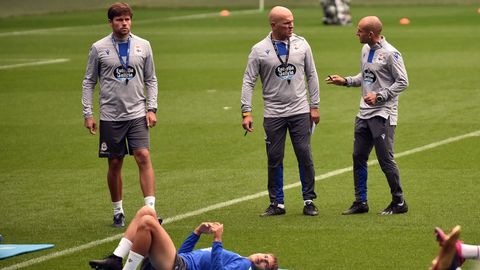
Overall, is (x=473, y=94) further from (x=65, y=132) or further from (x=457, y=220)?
(x=457, y=220)

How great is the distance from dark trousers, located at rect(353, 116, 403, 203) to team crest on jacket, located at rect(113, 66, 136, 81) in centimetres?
267

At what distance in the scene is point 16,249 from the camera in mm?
13523

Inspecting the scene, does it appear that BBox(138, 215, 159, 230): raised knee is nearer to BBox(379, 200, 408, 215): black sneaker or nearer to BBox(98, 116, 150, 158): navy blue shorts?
BBox(98, 116, 150, 158): navy blue shorts

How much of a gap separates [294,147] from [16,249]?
11.6ft

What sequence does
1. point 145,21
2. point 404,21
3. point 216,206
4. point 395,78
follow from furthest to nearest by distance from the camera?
point 145,21 → point 404,21 → point 216,206 → point 395,78

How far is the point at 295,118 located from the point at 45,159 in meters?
5.66

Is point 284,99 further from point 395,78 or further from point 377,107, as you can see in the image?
point 395,78

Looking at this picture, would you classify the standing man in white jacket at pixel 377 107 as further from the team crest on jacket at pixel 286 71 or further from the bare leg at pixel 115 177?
the bare leg at pixel 115 177

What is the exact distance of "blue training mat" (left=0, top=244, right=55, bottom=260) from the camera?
13312 millimetres

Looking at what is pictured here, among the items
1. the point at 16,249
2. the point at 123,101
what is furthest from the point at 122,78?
the point at 16,249

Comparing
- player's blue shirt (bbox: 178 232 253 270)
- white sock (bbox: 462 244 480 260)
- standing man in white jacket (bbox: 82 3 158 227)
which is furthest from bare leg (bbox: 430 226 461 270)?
standing man in white jacket (bbox: 82 3 158 227)

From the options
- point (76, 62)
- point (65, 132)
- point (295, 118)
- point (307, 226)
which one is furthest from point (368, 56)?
point (76, 62)

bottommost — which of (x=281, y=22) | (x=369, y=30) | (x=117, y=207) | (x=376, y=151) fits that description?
(x=117, y=207)

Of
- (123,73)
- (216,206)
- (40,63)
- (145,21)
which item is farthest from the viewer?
(145,21)
